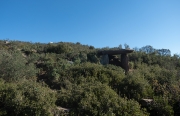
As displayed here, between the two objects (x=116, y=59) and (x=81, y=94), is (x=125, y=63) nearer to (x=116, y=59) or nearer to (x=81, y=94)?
(x=116, y=59)

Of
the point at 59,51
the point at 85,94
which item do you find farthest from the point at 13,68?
the point at 59,51

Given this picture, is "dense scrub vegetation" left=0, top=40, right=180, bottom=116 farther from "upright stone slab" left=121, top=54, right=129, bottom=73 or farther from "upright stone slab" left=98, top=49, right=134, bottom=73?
"upright stone slab" left=98, top=49, right=134, bottom=73

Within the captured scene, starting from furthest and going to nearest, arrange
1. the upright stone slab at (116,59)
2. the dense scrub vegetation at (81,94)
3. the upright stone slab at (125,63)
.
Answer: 1. the upright stone slab at (116,59)
2. the upright stone slab at (125,63)
3. the dense scrub vegetation at (81,94)

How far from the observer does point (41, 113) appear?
652cm

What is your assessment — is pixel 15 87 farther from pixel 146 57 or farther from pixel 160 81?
pixel 146 57

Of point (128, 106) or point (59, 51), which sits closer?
point (128, 106)

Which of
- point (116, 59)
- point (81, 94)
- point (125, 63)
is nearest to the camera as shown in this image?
point (81, 94)

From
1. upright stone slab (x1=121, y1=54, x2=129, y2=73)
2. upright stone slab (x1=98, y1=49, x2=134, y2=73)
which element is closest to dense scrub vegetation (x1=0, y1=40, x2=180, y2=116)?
upright stone slab (x1=121, y1=54, x2=129, y2=73)

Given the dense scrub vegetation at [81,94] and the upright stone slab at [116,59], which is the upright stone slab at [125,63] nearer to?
the upright stone slab at [116,59]

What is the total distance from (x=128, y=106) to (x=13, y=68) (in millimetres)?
7508

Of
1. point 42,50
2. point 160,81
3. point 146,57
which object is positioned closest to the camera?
point 160,81

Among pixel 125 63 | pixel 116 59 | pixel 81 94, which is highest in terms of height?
pixel 116 59

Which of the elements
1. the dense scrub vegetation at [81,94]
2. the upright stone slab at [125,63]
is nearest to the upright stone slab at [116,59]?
the upright stone slab at [125,63]

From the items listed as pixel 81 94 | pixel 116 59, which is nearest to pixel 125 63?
pixel 116 59
